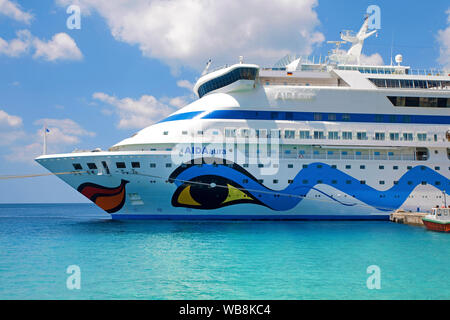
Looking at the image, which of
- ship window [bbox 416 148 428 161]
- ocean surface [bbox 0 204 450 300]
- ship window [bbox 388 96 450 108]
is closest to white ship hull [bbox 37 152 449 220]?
ship window [bbox 416 148 428 161]

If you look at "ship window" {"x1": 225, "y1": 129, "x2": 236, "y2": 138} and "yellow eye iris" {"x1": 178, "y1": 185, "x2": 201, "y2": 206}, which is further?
"ship window" {"x1": 225, "y1": 129, "x2": 236, "y2": 138}

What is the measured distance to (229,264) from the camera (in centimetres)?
1024

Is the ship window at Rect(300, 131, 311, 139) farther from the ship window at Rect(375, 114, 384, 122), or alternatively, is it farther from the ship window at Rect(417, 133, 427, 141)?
the ship window at Rect(417, 133, 427, 141)

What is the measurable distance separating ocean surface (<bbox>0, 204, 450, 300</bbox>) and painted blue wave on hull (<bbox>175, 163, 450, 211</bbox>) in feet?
8.19

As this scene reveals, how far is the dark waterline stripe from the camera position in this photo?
20.3 metres

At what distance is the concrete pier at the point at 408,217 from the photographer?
19544 mm

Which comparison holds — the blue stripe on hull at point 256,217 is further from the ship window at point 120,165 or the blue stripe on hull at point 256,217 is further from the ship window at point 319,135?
the ship window at point 319,135

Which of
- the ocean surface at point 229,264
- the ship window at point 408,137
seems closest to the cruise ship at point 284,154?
the ship window at point 408,137

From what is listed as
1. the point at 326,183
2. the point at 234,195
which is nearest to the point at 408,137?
the point at 326,183

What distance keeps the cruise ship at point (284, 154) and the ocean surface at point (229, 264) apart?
8.17 feet

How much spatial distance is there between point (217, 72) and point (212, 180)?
6959 mm

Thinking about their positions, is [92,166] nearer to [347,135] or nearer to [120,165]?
[120,165]

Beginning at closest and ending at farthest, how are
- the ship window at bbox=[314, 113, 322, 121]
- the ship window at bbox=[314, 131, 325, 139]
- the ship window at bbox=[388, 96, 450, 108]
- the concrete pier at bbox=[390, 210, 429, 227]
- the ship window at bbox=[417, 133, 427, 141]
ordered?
the concrete pier at bbox=[390, 210, 429, 227], the ship window at bbox=[314, 131, 325, 139], the ship window at bbox=[314, 113, 322, 121], the ship window at bbox=[417, 133, 427, 141], the ship window at bbox=[388, 96, 450, 108]
